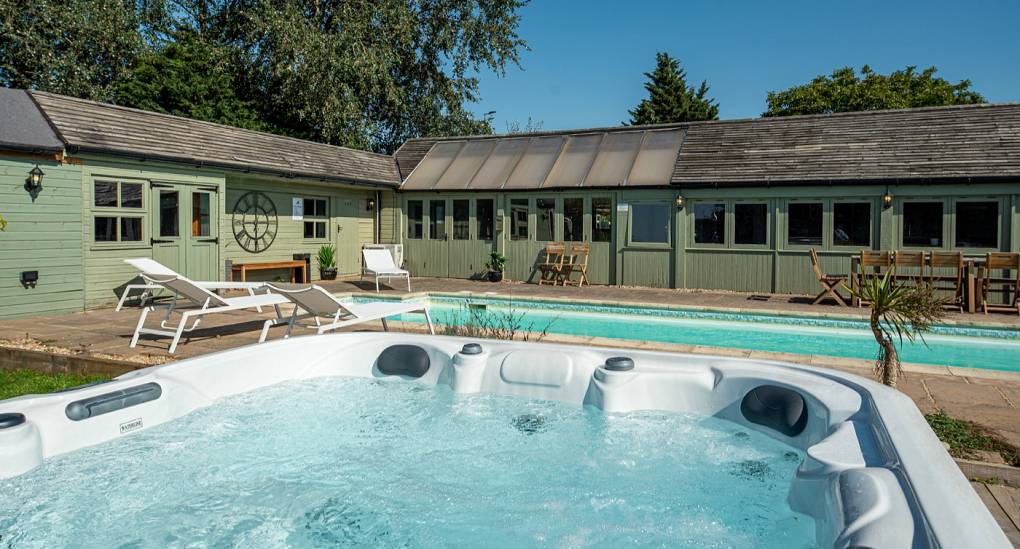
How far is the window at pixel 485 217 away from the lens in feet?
45.9

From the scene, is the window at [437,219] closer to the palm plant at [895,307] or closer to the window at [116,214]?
the window at [116,214]

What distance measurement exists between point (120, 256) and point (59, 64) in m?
11.8

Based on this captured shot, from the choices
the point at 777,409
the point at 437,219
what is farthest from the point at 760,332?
Result: the point at 437,219

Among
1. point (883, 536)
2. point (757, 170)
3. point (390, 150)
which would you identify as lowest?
point (883, 536)

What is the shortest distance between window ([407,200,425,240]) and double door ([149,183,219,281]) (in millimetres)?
4984

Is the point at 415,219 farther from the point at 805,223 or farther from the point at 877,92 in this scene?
the point at 877,92

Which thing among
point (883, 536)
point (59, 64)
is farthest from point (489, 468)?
point (59, 64)

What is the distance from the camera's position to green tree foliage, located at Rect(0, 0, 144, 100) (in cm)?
1670

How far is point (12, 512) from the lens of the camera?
2.61 m

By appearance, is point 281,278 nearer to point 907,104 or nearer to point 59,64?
point 59,64

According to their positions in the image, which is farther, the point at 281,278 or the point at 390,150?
the point at 390,150

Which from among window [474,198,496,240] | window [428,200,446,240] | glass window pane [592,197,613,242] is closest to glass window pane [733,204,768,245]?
glass window pane [592,197,613,242]

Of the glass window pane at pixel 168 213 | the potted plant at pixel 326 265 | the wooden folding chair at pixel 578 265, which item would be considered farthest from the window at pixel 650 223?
the glass window pane at pixel 168 213

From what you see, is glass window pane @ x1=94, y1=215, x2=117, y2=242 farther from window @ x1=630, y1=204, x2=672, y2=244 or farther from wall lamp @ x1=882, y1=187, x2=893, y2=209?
wall lamp @ x1=882, y1=187, x2=893, y2=209
